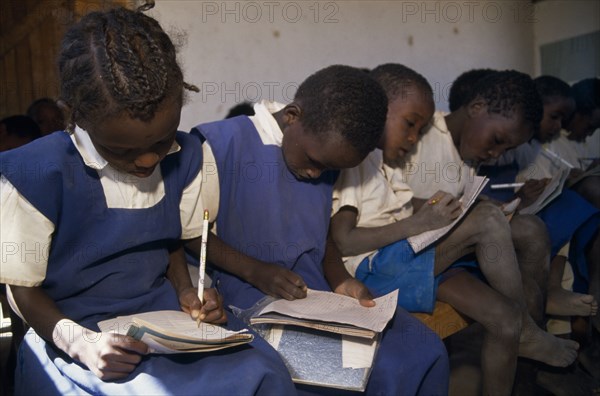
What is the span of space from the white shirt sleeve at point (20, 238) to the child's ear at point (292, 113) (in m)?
0.89

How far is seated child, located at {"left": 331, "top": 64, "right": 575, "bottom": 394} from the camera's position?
7.23 ft

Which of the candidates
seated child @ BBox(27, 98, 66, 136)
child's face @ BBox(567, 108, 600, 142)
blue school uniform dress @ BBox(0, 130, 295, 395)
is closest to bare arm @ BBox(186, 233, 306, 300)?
blue school uniform dress @ BBox(0, 130, 295, 395)

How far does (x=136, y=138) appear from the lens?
1.48m

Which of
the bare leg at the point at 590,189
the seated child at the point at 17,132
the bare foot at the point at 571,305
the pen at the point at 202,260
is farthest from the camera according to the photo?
the seated child at the point at 17,132

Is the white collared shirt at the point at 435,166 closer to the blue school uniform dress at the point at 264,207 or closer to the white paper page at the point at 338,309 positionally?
the blue school uniform dress at the point at 264,207

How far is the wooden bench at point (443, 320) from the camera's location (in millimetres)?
2217

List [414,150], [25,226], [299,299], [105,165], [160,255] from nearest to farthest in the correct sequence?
[25,226] < [105,165] < [160,255] < [299,299] < [414,150]

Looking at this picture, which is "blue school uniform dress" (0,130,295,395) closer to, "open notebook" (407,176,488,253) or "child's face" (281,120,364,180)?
"child's face" (281,120,364,180)

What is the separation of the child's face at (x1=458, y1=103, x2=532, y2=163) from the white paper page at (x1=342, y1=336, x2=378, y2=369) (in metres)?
1.28

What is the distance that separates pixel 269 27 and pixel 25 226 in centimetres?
235

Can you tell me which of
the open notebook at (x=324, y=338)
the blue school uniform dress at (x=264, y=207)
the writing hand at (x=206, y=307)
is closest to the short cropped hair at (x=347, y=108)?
the blue school uniform dress at (x=264, y=207)

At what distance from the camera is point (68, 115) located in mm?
1540

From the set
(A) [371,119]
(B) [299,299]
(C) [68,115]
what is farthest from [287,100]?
(C) [68,115]

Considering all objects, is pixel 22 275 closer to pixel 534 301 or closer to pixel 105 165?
pixel 105 165
